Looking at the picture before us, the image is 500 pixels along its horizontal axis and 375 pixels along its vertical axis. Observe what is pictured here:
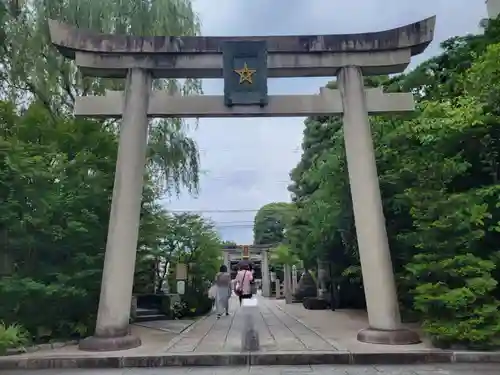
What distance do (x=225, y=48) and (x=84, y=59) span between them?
2.67m

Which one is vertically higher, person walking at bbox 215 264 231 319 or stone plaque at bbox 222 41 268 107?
stone plaque at bbox 222 41 268 107

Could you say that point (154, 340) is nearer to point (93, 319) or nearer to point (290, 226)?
point (93, 319)

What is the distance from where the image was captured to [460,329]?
24.8 ft

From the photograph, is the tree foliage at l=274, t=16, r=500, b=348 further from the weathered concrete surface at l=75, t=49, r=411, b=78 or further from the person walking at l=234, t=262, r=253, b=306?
the person walking at l=234, t=262, r=253, b=306

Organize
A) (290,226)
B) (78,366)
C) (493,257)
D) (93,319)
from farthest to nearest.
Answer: (290,226) < (93,319) < (493,257) < (78,366)

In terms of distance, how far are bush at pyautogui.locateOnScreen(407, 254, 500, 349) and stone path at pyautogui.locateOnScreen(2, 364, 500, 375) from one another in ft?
2.13

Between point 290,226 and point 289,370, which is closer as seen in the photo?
point 289,370

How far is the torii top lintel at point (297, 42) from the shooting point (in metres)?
9.46

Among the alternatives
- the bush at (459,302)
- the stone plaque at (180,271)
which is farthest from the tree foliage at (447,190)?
the stone plaque at (180,271)

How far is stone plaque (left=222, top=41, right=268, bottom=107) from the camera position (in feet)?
31.0

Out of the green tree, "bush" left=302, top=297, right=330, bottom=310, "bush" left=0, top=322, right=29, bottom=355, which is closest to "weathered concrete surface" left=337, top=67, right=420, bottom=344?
"bush" left=0, top=322, right=29, bottom=355

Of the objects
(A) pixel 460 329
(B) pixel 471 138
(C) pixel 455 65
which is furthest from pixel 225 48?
(A) pixel 460 329

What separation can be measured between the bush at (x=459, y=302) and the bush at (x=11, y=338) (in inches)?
251

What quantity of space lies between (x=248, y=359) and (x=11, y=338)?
3.61 m
